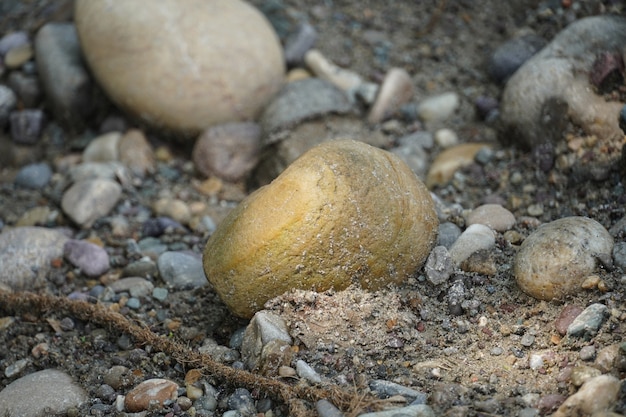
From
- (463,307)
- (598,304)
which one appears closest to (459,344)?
(463,307)

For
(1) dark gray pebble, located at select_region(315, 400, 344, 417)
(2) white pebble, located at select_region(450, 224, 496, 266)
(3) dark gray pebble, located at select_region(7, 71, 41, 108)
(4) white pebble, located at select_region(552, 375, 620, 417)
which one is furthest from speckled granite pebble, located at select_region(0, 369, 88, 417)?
(3) dark gray pebble, located at select_region(7, 71, 41, 108)

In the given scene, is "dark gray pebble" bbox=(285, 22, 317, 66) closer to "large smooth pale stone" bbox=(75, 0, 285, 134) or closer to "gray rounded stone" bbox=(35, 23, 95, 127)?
"large smooth pale stone" bbox=(75, 0, 285, 134)

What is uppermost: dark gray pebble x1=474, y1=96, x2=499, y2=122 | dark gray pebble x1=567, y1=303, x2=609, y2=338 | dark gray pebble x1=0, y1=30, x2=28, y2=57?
dark gray pebble x1=567, y1=303, x2=609, y2=338

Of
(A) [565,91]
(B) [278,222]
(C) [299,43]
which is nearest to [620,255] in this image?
(A) [565,91]

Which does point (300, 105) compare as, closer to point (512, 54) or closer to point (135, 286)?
point (512, 54)

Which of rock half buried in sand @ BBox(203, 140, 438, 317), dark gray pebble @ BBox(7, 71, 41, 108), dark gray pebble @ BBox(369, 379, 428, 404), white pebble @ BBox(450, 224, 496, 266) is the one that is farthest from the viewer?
dark gray pebble @ BBox(7, 71, 41, 108)

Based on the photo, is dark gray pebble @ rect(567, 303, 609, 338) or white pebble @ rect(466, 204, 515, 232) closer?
dark gray pebble @ rect(567, 303, 609, 338)

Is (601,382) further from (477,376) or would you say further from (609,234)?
(609,234)
